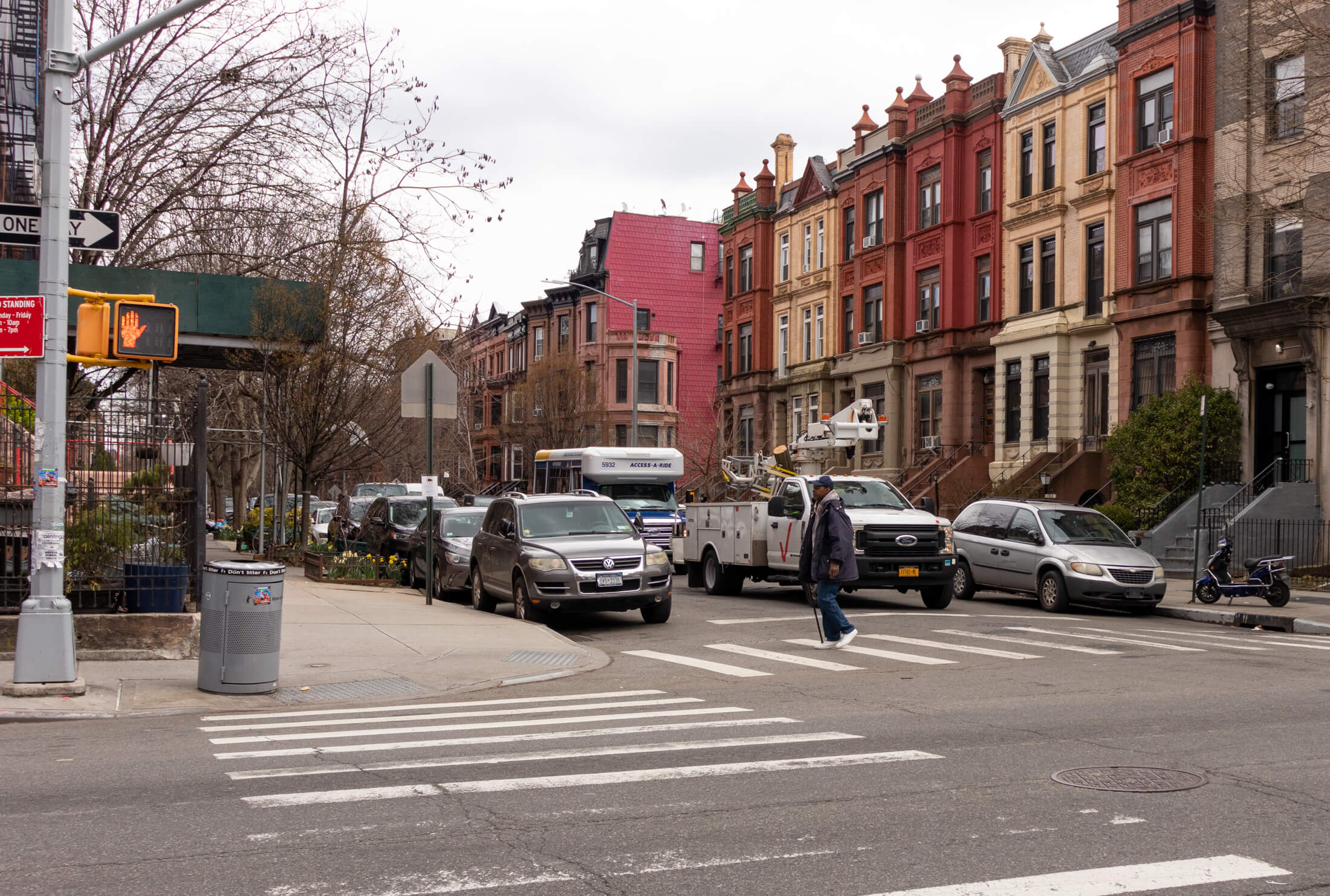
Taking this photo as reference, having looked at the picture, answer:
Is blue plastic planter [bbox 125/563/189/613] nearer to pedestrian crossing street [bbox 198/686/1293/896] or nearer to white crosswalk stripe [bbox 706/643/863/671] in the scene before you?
pedestrian crossing street [bbox 198/686/1293/896]

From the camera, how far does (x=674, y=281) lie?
64.3 metres

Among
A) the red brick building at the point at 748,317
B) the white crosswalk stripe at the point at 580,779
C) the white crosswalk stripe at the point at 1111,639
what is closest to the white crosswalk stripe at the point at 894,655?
the white crosswalk stripe at the point at 1111,639

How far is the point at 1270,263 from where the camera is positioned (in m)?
27.5

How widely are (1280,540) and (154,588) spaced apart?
21.4m

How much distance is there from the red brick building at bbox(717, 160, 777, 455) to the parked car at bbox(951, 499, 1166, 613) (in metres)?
26.3

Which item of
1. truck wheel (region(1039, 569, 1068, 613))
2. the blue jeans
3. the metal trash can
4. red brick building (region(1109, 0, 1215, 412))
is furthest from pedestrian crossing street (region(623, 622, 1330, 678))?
red brick building (region(1109, 0, 1215, 412))

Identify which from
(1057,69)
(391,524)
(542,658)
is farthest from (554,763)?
(1057,69)

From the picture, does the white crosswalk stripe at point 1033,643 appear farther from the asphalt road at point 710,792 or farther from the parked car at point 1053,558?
the parked car at point 1053,558

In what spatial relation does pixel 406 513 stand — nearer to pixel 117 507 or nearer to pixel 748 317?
pixel 117 507

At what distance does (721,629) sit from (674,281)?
4842 cm

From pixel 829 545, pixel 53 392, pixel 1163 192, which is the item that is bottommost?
pixel 829 545

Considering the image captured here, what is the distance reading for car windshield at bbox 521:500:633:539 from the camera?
1784 centimetres

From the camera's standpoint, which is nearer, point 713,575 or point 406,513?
point 713,575

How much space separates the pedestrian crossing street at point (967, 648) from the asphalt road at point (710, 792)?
2.70ft
